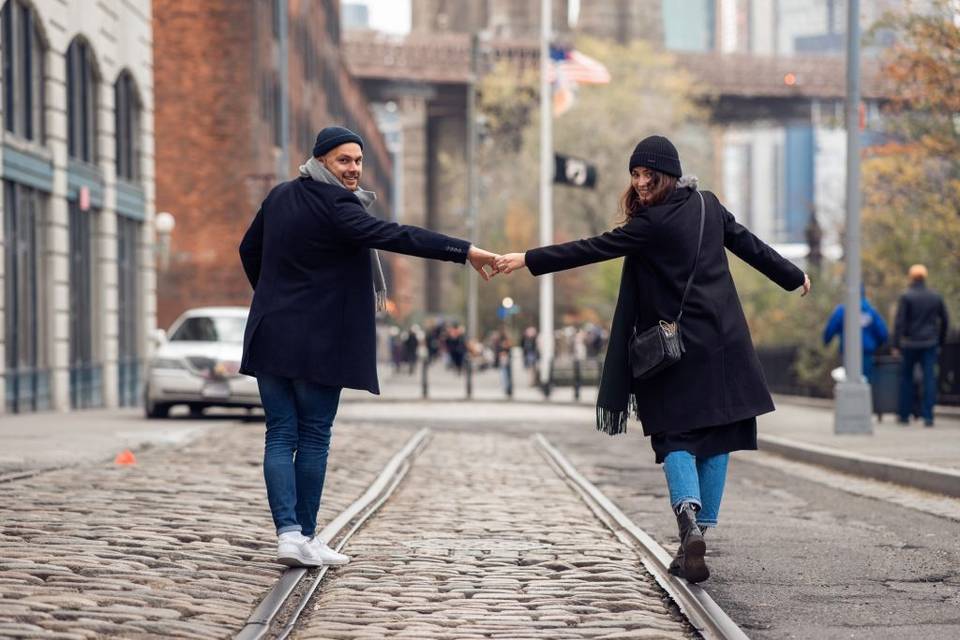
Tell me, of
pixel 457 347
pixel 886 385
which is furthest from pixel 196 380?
pixel 457 347

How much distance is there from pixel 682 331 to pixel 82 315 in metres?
21.1

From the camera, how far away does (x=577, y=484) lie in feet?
43.2

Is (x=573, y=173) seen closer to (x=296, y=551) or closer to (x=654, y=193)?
(x=654, y=193)

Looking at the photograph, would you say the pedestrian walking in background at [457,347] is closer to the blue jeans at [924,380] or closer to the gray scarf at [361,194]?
the blue jeans at [924,380]

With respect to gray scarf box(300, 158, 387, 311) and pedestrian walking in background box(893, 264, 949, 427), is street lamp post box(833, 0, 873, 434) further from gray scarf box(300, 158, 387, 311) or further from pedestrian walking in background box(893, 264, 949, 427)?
gray scarf box(300, 158, 387, 311)

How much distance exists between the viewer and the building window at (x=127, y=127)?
3009 centimetres

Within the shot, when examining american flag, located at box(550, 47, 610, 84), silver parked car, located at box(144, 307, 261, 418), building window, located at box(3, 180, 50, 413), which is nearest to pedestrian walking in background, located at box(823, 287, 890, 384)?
silver parked car, located at box(144, 307, 261, 418)

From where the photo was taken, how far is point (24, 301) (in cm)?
2411

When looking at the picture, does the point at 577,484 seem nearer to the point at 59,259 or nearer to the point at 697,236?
the point at 697,236

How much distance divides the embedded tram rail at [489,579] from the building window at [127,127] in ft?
62.4

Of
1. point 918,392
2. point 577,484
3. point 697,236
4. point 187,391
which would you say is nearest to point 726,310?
point 697,236

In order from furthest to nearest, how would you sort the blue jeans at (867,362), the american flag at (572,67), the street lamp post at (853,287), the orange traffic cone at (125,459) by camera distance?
the american flag at (572,67) → the blue jeans at (867,362) → the street lamp post at (853,287) → the orange traffic cone at (125,459)

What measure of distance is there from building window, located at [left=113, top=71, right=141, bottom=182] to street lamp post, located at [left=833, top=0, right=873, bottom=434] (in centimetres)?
1439

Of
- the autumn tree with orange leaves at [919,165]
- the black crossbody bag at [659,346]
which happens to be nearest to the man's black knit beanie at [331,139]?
the black crossbody bag at [659,346]
